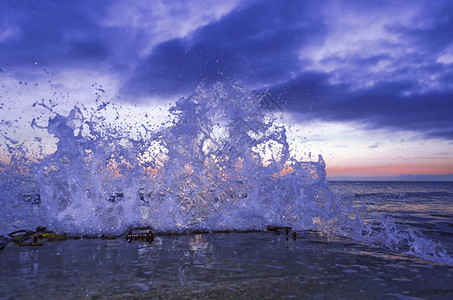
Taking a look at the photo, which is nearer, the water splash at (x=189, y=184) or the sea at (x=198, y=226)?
the sea at (x=198, y=226)

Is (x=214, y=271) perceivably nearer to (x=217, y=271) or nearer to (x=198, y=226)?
(x=217, y=271)

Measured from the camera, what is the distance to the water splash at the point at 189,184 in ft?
28.1

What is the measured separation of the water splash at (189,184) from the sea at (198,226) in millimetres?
37

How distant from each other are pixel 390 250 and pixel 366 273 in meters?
2.59

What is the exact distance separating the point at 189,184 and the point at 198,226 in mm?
1491

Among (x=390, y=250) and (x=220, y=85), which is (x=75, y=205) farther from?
(x=390, y=250)

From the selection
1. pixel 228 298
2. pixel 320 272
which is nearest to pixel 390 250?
pixel 320 272

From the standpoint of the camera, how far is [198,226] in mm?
9305

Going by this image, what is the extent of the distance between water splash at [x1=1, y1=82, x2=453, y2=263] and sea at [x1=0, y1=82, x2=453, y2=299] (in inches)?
1.4

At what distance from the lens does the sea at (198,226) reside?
4258 mm

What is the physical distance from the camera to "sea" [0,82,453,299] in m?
4.26

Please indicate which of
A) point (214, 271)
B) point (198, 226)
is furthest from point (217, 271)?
point (198, 226)

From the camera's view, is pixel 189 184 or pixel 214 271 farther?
pixel 189 184

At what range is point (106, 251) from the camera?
621cm
